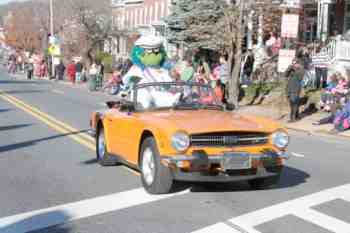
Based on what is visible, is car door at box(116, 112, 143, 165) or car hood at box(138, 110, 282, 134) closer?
car hood at box(138, 110, 282, 134)

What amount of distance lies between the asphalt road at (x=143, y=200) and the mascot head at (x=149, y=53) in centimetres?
189

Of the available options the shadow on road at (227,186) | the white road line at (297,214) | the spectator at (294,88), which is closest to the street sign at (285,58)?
the spectator at (294,88)

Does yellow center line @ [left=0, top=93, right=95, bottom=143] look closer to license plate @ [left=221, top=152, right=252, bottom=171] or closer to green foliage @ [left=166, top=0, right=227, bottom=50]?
license plate @ [left=221, top=152, right=252, bottom=171]

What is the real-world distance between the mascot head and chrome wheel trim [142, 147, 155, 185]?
3390 mm

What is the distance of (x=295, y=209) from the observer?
704cm

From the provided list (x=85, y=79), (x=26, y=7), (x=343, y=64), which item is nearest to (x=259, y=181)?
(x=343, y=64)

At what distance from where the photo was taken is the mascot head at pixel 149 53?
11.1 m

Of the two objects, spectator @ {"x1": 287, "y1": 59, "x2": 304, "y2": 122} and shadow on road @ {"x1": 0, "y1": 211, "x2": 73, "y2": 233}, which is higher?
spectator @ {"x1": 287, "y1": 59, "x2": 304, "y2": 122}

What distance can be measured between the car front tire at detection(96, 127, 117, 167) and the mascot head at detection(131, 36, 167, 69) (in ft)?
5.28

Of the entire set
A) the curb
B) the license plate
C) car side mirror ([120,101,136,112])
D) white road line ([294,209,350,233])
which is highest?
car side mirror ([120,101,136,112])

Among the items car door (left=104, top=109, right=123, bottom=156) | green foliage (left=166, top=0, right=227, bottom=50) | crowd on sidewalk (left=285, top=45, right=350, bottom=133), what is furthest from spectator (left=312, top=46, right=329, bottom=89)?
car door (left=104, top=109, right=123, bottom=156)

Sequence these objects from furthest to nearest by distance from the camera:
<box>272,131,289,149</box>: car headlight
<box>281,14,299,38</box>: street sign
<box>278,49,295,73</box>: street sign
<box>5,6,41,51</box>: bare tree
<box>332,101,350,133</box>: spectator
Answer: <box>5,6,41,51</box>: bare tree, <box>278,49,295,73</box>: street sign, <box>281,14,299,38</box>: street sign, <box>332,101,350,133</box>: spectator, <box>272,131,289,149</box>: car headlight

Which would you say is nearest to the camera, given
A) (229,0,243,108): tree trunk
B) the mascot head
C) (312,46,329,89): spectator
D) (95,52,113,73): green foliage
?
the mascot head

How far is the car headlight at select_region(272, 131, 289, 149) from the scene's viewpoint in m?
7.68
